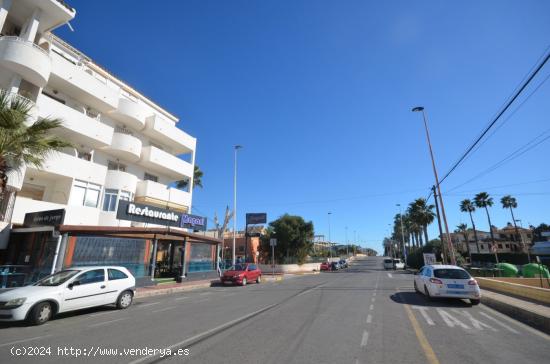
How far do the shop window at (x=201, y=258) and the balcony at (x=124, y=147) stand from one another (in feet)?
30.7

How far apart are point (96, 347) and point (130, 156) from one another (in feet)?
72.3

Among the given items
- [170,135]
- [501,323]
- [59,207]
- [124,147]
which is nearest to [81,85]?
[124,147]

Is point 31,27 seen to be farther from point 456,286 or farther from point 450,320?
point 456,286

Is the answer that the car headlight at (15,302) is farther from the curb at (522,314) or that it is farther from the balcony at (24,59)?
the balcony at (24,59)

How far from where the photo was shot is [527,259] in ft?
149

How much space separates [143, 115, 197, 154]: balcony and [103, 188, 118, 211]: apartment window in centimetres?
734

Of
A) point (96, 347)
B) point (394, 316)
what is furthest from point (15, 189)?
point (394, 316)

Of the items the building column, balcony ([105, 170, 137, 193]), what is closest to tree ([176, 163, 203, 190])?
balcony ([105, 170, 137, 193])

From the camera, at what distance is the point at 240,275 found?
73.8 feet

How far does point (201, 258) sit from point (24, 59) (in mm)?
17732

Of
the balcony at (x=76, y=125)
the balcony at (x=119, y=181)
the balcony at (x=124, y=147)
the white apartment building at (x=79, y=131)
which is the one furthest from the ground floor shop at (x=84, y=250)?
the balcony at (x=124, y=147)

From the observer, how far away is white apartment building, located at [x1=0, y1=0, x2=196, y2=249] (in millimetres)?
17672

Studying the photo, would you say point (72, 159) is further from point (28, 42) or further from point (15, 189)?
point (28, 42)

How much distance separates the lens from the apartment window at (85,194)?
2100 cm
